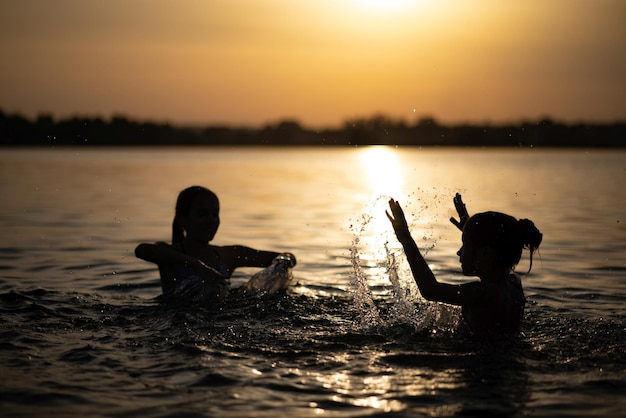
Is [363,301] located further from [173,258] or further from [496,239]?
[496,239]

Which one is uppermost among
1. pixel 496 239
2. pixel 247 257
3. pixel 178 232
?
pixel 496 239

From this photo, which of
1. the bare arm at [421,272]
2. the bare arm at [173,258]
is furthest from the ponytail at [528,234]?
the bare arm at [173,258]

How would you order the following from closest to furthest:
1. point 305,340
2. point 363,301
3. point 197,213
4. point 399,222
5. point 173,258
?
point 399,222 < point 305,340 < point 173,258 < point 197,213 < point 363,301

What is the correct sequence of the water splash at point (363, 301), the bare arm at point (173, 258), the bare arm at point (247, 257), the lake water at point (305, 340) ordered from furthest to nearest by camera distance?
the bare arm at point (247, 257), the bare arm at point (173, 258), the water splash at point (363, 301), the lake water at point (305, 340)

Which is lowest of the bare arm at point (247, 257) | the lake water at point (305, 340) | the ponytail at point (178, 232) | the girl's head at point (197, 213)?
the lake water at point (305, 340)

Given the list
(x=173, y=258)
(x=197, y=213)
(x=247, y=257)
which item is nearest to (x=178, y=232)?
(x=197, y=213)

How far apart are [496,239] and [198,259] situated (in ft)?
11.6

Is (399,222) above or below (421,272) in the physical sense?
above

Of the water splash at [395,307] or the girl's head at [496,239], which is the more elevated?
the girl's head at [496,239]

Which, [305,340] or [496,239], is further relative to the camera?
[305,340]

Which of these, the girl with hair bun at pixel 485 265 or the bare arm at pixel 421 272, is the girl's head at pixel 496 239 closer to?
the girl with hair bun at pixel 485 265

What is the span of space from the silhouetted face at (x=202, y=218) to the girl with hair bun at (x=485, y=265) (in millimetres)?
2642

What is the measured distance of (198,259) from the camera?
8836mm

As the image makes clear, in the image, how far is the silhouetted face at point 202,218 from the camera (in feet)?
28.3
